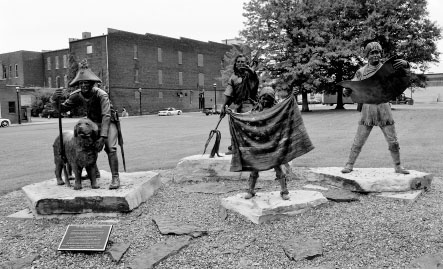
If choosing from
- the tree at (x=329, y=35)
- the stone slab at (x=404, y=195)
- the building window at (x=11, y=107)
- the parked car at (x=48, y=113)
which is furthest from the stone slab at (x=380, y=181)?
the parked car at (x=48, y=113)

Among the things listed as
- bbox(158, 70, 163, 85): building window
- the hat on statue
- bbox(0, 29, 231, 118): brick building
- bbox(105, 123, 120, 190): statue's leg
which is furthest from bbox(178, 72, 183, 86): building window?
the hat on statue

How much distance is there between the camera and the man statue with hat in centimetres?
659

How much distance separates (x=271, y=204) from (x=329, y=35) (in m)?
30.2

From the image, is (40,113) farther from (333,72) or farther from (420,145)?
(420,145)

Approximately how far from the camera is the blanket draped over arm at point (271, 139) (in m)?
6.01

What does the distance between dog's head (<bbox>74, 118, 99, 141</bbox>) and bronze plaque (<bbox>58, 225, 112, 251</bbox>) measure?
170 cm

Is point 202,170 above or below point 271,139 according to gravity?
below

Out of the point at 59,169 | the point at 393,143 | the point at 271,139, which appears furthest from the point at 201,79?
the point at 271,139

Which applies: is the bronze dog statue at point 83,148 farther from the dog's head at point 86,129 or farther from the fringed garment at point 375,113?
the fringed garment at point 375,113

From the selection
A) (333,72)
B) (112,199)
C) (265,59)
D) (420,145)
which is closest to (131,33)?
(265,59)

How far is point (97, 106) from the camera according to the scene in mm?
6816

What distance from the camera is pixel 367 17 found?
3334 centimetres

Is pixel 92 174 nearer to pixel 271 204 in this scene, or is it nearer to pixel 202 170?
pixel 202 170

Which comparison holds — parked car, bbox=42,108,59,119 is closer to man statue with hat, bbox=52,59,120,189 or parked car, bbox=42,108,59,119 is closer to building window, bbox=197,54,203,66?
building window, bbox=197,54,203,66
